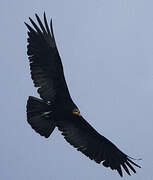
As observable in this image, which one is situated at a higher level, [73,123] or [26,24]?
[26,24]

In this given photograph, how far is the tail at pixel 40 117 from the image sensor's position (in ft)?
48.3

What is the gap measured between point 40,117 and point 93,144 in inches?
81.9

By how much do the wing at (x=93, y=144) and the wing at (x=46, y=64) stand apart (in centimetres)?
125

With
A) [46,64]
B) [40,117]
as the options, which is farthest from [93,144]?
[46,64]

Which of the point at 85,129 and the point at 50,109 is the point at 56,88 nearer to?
the point at 50,109

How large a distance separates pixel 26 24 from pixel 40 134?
2.98m

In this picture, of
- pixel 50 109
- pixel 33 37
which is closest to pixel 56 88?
pixel 50 109

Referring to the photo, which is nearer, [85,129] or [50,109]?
[50,109]

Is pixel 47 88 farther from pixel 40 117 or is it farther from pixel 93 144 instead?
pixel 93 144

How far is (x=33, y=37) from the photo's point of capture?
14.7 metres

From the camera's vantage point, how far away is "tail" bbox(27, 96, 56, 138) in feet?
48.3

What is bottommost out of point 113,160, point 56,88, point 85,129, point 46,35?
point 113,160

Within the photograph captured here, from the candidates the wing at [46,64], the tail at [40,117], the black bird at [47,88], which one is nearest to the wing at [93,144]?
the black bird at [47,88]

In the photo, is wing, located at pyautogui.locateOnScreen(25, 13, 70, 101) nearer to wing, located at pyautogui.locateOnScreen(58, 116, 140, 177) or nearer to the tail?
the tail
